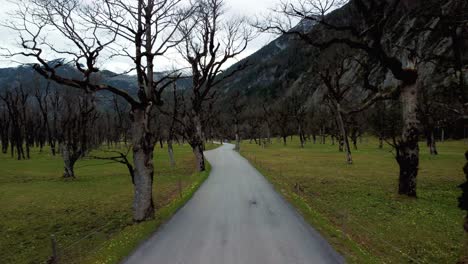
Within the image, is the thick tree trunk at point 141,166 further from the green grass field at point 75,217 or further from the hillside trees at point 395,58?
the hillside trees at point 395,58

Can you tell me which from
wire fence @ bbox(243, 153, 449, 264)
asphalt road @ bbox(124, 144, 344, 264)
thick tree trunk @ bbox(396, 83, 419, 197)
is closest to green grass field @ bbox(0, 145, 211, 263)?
asphalt road @ bbox(124, 144, 344, 264)

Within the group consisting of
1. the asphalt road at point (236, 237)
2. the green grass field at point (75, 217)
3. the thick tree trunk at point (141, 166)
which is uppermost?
the thick tree trunk at point (141, 166)

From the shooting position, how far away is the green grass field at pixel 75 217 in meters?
9.66

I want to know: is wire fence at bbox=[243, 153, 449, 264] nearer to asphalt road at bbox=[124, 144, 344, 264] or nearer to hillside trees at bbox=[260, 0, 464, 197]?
asphalt road at bbox=[124, 144, 344, 264]

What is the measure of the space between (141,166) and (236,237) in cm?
475

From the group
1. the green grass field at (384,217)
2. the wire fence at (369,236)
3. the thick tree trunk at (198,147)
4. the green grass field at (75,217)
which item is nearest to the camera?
the wire fence at (369,236)

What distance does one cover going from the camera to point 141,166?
38.5 ft

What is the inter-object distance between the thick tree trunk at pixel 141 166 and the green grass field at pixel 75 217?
0.62m

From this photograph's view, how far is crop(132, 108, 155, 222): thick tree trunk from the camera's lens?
11.6 metres

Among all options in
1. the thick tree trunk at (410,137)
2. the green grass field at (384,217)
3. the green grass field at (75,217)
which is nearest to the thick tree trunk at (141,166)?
the green grass field at (75,217)

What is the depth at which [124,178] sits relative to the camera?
2742cm

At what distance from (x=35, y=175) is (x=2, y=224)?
18460 millimetres

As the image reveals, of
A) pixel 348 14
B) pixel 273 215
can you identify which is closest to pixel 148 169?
pixel 273 215

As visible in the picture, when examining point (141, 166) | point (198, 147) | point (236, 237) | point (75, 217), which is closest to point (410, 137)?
point (236, 237)
